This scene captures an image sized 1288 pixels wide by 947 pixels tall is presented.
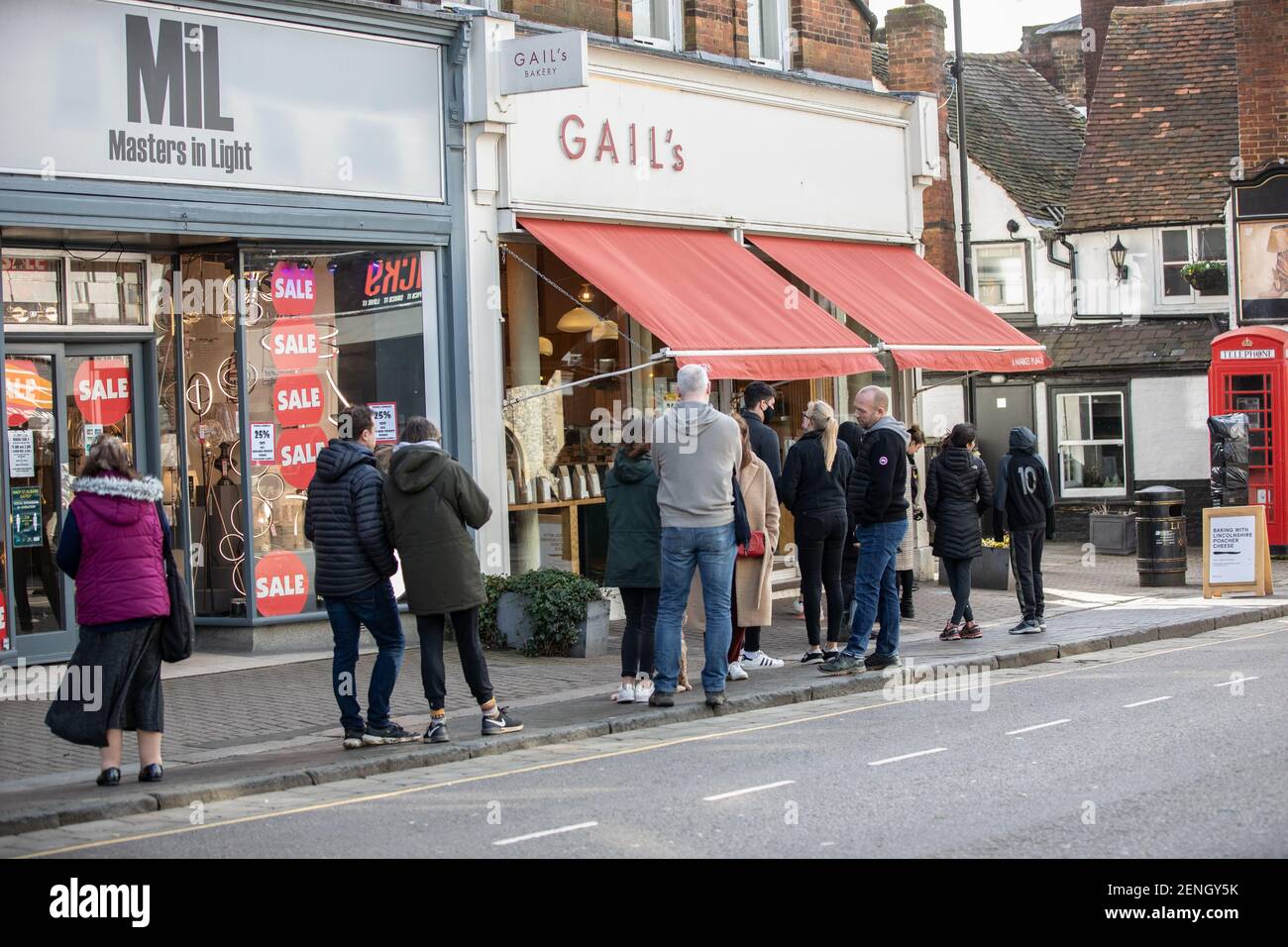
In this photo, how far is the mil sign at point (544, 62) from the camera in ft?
44.7

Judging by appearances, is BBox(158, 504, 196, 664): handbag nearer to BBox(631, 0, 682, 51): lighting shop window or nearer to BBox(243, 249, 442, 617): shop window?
BBox(243, 249, 442, 617): shop window

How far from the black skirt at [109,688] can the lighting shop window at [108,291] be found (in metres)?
4.87

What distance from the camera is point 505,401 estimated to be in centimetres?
1498

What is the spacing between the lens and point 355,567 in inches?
368

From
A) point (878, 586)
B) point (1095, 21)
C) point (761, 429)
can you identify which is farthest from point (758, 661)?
point (1095, 21)

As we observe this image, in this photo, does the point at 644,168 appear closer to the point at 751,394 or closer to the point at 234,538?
the point at 751,394

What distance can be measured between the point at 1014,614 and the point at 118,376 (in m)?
8.66

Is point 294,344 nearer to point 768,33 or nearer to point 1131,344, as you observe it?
point 768,33

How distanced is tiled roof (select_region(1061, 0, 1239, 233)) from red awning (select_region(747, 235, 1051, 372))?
454 inches

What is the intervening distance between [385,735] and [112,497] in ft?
6.96

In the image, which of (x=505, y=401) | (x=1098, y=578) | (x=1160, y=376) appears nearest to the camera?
(x=505, y=401)

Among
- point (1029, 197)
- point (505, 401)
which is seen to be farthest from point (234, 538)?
point (1029, 197)

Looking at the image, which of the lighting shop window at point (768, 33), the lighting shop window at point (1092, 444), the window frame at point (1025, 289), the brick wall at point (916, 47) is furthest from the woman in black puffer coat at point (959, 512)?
the window frame at point (1025, 289)

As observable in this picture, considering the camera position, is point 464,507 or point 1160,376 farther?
point 1160,376
